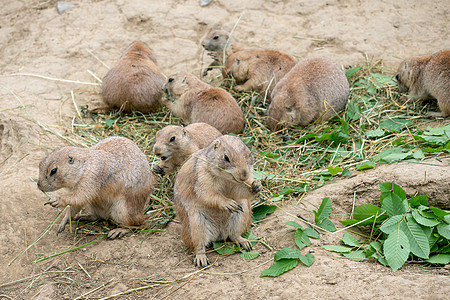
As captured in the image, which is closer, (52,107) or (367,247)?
(367,247)

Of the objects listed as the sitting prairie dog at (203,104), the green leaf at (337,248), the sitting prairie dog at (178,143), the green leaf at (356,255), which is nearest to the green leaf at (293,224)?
the green leaf at (337,248)

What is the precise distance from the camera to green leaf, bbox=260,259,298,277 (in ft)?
14.1

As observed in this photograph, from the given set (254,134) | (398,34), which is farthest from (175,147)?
(398,34)

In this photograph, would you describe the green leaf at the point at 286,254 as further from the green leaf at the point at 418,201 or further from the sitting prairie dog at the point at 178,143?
the sitting prairie dog at the point at 178,143

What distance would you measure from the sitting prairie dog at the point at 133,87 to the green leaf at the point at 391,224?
15.5ft

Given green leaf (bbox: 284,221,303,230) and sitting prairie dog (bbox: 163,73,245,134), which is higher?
sitting prairie dog (bbox: 163,73,245,134)

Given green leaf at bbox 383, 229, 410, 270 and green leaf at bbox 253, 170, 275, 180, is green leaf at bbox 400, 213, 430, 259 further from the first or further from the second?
green leaf at bbox 253, 170, 275, 180

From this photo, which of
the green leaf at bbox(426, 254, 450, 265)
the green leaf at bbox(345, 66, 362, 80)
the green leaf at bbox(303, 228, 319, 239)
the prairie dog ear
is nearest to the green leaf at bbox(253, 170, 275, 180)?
the green leaf at bbox(303, 228, 319, 239)

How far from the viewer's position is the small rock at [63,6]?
1076 centimetres

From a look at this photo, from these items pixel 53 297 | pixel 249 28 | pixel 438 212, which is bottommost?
pixel 53 297

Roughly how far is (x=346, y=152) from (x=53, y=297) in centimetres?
415

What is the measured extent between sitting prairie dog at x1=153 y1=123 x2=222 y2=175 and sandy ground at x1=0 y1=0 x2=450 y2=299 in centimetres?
134

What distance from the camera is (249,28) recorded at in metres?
10.2

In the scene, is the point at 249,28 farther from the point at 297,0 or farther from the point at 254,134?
the point at 254,134
